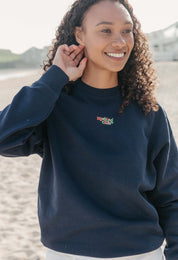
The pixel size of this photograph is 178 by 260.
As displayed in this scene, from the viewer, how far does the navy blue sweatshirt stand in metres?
1.53

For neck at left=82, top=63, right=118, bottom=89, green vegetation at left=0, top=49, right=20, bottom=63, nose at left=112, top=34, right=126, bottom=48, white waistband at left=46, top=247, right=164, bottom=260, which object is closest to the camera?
white waistband at left=46, top=247, right=164, bottom=260

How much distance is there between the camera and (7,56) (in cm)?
9050

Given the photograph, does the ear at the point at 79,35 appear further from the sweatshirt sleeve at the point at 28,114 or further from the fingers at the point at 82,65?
the sweatshirt sleeve at the point at 28,114

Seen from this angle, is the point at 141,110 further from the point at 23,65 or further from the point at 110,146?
the point at 23,65

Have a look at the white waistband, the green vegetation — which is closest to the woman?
the white waistband

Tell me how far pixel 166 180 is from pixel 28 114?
67 centimetres

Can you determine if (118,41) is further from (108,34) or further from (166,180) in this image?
(166,180)

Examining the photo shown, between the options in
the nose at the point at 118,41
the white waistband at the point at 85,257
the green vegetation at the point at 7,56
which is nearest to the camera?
the white waistband at the point at 85,257

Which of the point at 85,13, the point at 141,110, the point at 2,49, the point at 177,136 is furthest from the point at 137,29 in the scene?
the point at 2,49

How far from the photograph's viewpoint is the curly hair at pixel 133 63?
67.7 inches

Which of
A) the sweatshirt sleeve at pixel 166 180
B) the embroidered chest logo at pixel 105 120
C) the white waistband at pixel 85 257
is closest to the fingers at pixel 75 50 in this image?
the embroidered chest logo at pixel 105 120

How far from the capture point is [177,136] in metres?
9.70

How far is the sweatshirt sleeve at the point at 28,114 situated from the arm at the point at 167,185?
0.49 m

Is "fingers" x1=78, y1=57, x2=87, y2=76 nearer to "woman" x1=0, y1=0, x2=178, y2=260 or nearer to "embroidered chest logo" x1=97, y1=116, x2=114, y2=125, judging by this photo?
"woman" x1=0, y1=0, x2=178, y2=260
